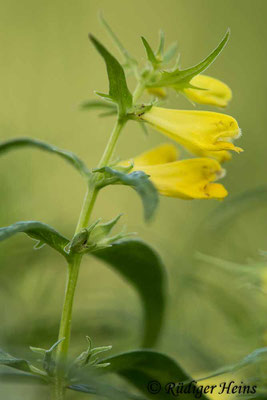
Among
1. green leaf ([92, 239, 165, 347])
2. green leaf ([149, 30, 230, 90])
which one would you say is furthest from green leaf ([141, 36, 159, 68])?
green leaf ([92, 239, 165, 347])

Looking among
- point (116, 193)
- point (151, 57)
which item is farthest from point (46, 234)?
point (116, 193)

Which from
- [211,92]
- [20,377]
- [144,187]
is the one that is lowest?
[20,377]

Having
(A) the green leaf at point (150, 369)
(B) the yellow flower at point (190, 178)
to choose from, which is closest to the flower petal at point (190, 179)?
(B) the yellow flower at point (190, 178)

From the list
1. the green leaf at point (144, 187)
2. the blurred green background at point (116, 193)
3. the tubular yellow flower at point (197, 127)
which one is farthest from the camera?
the blurred green background at point (116, 193)

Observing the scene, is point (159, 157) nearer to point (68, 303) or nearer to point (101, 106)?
point (101, 106)

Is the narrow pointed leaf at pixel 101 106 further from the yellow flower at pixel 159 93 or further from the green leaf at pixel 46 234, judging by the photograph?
the green leaf at pixel 46 234

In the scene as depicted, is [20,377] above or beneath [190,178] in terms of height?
beneath

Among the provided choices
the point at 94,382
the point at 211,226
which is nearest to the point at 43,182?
the point at 211,226
